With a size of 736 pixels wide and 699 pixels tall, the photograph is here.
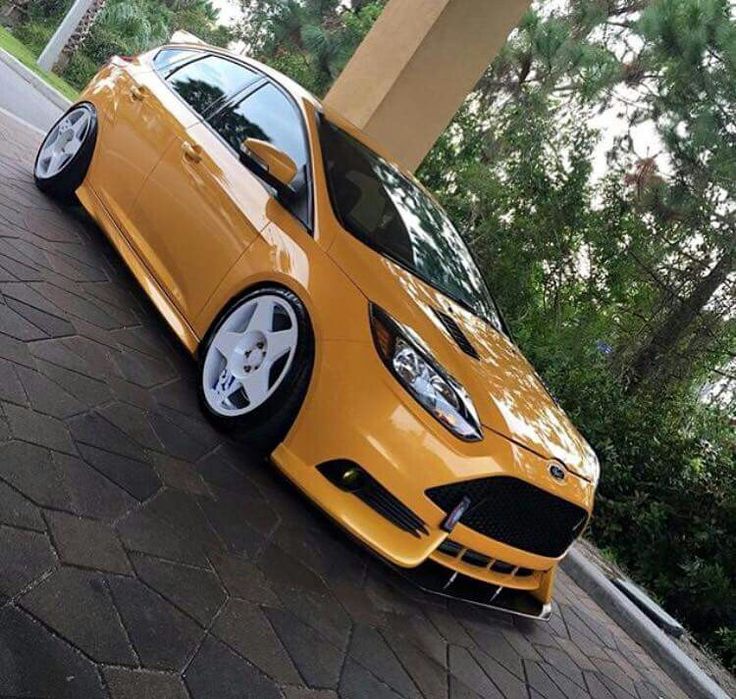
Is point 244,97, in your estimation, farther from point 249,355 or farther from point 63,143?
point 249,355

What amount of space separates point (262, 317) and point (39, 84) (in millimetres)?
10293

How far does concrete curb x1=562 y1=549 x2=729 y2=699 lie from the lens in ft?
13.5

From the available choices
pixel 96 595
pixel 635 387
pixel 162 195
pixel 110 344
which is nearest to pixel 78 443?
pixel 96 595

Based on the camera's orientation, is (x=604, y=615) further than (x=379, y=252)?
Yes

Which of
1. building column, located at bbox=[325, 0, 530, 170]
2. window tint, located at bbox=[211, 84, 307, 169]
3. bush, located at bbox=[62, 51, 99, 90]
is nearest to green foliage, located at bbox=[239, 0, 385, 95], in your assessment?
bush, located at bbox=[62, 51, 99, 90]

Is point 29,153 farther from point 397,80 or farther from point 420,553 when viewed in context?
point 420,553

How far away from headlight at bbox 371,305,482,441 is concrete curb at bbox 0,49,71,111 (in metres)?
9.79

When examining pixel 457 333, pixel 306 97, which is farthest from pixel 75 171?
pixel 457 333

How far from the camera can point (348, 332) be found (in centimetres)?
279

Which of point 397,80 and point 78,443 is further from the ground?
point 397,80

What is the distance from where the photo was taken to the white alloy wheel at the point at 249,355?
9.61 feet

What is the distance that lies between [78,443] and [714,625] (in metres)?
4.75

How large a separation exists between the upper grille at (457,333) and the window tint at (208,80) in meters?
1.99

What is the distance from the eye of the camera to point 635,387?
7.75 metres
